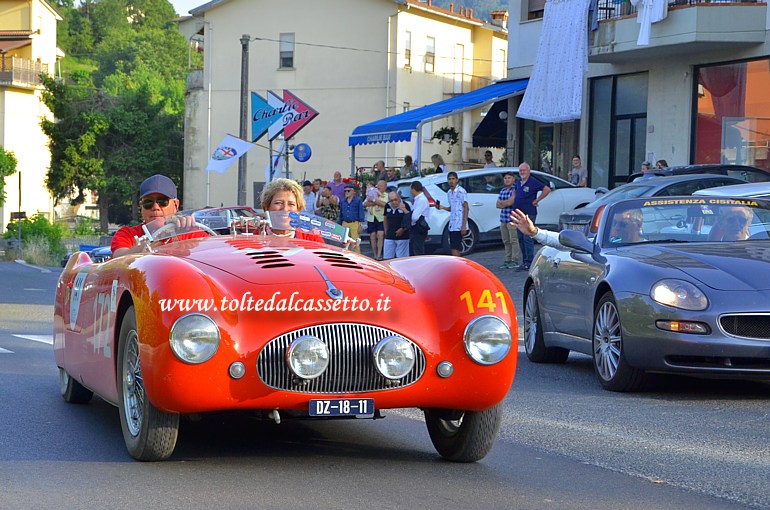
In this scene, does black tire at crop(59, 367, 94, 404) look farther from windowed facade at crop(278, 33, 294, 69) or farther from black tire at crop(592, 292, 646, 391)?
windowed facade at crop(278, 33, 294, 69)

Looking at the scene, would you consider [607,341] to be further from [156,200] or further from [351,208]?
[351,208]

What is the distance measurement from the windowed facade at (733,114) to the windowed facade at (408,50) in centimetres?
3092

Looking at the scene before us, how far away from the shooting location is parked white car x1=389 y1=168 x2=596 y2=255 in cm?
2583

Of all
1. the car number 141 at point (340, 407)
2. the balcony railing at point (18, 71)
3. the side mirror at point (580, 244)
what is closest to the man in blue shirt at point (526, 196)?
the side mirror at point (580, 244)

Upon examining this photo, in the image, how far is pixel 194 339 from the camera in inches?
229

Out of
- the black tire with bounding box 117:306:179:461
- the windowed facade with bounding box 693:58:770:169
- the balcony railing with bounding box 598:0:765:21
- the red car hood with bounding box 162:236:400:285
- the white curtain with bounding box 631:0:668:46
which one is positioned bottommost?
the black tire with bounding box 117:306:179:461

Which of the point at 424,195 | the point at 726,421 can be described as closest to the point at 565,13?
the point at 424,195

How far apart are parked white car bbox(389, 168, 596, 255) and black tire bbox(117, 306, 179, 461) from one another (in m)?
18.9

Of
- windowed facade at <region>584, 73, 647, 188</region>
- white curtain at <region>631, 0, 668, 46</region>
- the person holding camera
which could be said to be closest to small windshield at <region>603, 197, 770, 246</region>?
the person holding camera

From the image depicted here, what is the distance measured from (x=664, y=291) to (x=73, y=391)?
415 centimetres

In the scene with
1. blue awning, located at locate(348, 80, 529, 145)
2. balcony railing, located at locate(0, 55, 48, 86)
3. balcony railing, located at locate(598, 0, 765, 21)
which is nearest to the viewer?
balcony railing, located at locate(598, 0, 765, 21)

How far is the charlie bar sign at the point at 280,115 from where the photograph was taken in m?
33.8

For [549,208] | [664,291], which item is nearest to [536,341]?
[664,291]

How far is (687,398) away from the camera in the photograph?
9219 millimetres
